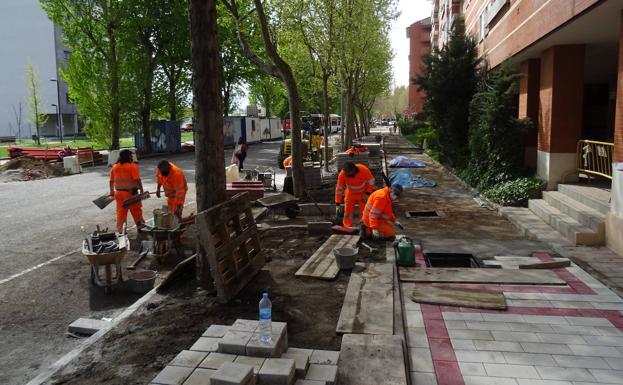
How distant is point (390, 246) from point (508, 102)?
299 inches

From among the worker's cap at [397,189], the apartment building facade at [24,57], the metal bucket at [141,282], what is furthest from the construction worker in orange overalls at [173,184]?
the apartment building facade at [24,57]

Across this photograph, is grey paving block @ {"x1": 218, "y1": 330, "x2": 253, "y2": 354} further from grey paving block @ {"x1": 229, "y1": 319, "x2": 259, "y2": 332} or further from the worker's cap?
the worker's cap

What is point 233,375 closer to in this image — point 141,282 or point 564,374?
point 564,374

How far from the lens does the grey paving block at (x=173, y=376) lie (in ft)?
12.9

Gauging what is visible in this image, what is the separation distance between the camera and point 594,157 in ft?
39.8

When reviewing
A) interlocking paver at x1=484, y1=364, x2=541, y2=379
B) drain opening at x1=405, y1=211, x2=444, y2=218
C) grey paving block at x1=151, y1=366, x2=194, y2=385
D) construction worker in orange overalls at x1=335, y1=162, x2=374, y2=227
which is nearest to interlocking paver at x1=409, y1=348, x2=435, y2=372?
interlocking paver at x1=484, y1=364, x2=541, y2=379

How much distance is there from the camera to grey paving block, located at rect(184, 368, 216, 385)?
3.93m

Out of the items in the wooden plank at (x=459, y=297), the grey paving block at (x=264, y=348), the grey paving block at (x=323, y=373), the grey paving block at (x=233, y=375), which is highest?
the grey paving block at (x=233, y=375)

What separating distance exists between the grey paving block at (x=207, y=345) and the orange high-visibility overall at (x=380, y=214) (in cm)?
468

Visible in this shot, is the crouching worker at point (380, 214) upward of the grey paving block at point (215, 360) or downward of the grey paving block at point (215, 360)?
upward

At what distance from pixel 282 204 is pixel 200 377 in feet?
24.0

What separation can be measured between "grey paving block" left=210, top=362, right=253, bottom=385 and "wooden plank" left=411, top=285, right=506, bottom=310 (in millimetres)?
3350

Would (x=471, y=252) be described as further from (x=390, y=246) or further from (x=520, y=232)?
(x=520, y=232)

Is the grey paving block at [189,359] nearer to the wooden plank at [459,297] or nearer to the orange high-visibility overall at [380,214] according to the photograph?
the wooden plank at [459,297]
